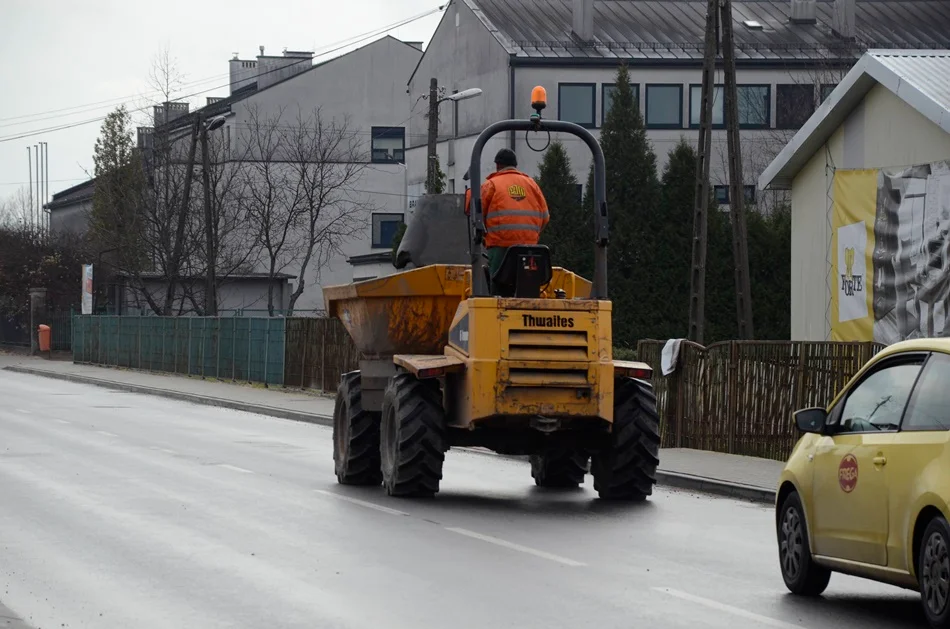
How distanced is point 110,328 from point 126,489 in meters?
43.5

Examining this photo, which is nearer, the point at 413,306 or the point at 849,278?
the point at 413,306

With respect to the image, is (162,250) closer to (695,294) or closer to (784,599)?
(695,294)

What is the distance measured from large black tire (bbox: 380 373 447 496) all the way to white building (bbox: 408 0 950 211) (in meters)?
45.7

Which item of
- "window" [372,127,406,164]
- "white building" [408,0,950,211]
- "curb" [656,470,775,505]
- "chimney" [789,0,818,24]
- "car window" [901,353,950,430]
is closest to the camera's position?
"car window" [901,353,950,430]

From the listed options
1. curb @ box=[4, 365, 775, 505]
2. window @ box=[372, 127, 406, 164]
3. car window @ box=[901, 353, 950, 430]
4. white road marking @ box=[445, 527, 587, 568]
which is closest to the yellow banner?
curb @ box=[4, 365, 775, 505]

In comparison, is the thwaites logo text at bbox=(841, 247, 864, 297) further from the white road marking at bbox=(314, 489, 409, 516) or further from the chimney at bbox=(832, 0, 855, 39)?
the chimney at bbox=(832, 0, 855, 39)

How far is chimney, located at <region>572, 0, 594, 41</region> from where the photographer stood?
64.8 metres

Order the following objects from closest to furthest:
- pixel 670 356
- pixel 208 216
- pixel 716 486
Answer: pixel 716 486, pixel 670 356, pixel 208 216

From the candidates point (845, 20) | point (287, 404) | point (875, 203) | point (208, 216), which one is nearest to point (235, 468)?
point (875, 203)

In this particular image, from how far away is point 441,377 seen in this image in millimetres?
16062

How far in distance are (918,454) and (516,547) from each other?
4504 millimetres

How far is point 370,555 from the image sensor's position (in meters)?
11.9

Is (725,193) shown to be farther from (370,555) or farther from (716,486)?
(370,555)

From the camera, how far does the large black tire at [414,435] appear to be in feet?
50.7
